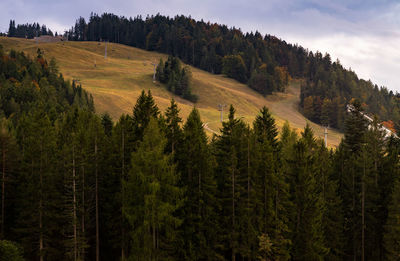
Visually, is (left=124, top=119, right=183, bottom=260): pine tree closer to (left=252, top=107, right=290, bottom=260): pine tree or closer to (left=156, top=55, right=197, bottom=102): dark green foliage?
(left=252, top=107, right=290, bottom=260): pine tree

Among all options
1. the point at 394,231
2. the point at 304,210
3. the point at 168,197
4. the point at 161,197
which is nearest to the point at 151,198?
the point at 161,197

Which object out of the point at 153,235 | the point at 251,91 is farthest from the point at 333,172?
the point at 251,91

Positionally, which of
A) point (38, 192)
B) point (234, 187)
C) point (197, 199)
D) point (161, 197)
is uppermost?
point (234, 187)

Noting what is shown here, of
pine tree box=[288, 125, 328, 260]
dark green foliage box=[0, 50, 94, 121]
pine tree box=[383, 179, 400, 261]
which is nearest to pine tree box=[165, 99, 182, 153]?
pine tree box=[288, 125, 328, 260]

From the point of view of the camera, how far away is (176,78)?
505 feet

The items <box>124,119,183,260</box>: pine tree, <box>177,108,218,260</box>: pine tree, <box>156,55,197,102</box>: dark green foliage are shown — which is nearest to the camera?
<box>124,119,183,260</box>: pine tree

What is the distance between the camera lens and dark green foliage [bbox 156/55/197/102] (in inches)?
5960

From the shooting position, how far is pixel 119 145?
37.7 metres

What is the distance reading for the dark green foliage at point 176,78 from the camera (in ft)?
497

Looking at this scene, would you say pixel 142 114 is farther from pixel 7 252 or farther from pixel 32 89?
pixel 32 89

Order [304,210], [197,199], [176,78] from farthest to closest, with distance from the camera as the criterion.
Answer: [176,78] < [304,210] < [197,199]

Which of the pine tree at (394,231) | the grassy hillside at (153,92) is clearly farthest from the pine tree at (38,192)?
the grassy hillside at (153,92)

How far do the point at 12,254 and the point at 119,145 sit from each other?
1314 centimetres

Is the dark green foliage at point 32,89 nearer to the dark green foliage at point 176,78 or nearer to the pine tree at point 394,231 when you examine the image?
the dark green foliage at point 176,78
